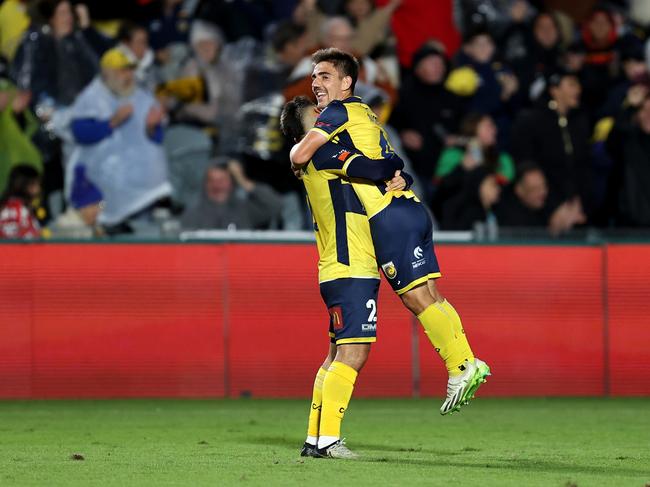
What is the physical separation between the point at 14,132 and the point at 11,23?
1.61m

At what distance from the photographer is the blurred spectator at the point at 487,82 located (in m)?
17.0

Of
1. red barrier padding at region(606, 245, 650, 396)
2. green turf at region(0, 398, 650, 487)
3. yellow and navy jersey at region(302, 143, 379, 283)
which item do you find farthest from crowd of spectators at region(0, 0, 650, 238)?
yellow and navy jersey at region(302, 143, 379, 283)

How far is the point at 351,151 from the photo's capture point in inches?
332

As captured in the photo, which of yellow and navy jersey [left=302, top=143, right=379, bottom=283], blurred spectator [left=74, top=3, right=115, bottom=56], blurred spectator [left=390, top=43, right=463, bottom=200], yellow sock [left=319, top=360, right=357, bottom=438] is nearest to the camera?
yellow sock [left=319, top=360, right=357, bottom=438]

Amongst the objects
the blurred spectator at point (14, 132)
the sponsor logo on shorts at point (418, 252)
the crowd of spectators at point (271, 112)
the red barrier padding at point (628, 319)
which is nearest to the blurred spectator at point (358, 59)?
the crowd of spectators at point (271, 112)

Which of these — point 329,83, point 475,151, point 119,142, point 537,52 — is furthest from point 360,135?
point 537,52

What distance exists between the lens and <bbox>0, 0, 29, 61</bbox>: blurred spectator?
1579 centimetres

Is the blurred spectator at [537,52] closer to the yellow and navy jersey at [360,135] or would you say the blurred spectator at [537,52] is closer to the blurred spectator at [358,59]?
the blurred spectator at [358,59]

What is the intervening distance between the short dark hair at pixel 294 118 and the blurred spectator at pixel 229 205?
6103mm

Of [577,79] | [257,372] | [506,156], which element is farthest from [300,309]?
[577,79]

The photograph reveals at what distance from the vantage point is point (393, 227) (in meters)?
8.43

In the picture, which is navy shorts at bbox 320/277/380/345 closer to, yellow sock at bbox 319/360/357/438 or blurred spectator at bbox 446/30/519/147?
yellow sock at bbox 319/360/357/438

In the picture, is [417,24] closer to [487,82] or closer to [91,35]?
[487,82]

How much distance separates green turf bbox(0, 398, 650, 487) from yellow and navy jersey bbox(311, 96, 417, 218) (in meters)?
1.57
